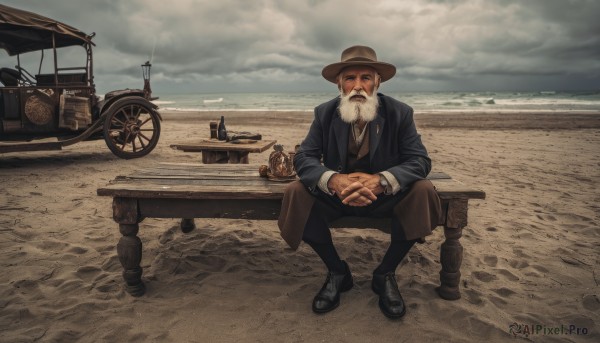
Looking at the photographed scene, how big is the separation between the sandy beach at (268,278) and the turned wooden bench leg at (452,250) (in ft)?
0.30

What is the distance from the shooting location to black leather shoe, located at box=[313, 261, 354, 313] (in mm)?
2277

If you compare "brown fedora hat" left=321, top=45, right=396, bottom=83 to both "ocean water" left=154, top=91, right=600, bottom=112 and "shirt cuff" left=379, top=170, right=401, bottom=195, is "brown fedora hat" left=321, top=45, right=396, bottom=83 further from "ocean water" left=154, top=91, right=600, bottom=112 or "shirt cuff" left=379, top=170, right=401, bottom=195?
"ocean water" left=154, top=91, right=600, bottom=112

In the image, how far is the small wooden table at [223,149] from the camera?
4703 mm

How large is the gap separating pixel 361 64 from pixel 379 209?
1.00 metres

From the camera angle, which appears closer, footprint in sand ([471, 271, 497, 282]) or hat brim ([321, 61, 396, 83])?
hat brim ([321, 61, 396, 83])

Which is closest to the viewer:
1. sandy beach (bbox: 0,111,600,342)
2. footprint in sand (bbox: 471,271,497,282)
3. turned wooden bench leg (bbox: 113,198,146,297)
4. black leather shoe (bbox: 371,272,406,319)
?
sandy beach (bbox: 0,111,600,342)

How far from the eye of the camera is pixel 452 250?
237 cm

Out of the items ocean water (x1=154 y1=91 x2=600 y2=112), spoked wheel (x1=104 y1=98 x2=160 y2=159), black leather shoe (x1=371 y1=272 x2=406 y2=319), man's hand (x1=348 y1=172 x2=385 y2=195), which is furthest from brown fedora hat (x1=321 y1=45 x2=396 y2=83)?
ocean water (x1=154 y1=91 x2=600 y2=112)

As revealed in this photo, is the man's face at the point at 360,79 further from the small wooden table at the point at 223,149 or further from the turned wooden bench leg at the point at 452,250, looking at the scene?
the small wooden table at the point at 223,149

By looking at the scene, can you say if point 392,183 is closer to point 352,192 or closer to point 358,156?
point 352,192

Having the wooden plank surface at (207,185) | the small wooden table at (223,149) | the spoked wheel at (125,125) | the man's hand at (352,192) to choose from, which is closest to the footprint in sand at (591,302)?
the wooden plank surface at (207,185)

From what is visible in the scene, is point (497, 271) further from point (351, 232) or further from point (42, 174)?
point (42, 174)

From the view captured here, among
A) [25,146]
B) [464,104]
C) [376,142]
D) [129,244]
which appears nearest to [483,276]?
[376,142]

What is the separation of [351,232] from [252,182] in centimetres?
145
